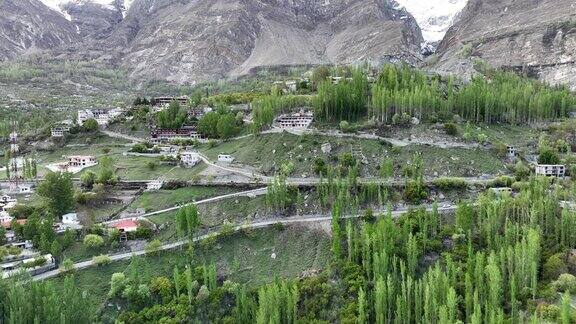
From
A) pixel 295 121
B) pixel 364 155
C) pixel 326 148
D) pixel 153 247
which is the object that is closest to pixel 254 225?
pixel 153 247

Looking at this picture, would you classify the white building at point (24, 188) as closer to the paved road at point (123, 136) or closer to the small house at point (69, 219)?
the small house at point (69, 219)

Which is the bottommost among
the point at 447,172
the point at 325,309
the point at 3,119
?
the point at 325,309

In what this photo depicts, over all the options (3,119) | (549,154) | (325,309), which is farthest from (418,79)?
(3,119)

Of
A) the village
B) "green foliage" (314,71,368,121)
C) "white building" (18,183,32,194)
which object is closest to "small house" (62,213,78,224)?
the village

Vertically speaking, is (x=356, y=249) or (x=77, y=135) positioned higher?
(x=77, y=135)

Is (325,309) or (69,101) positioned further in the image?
(69,101)

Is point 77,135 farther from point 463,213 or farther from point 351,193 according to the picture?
point 463,213

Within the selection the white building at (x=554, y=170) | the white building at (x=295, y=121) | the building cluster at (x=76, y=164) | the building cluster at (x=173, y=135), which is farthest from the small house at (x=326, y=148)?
the building cluster at (x=76, y=164)

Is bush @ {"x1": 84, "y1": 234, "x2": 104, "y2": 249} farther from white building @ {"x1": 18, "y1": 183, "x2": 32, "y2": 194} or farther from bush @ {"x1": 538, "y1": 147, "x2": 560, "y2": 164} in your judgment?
bush @ {"x1": 538, "y1": 147, "x2": 560, "y2": 164}
